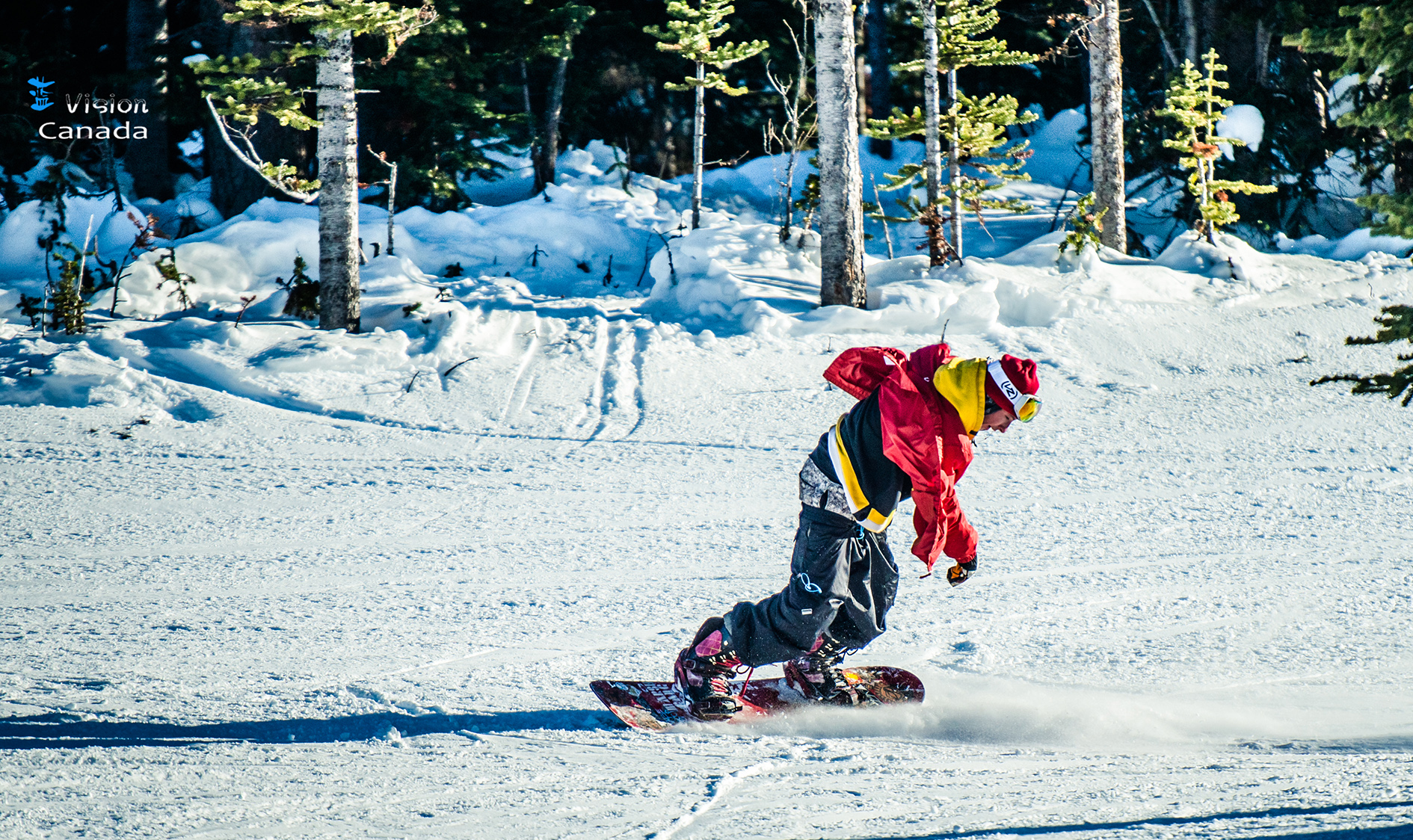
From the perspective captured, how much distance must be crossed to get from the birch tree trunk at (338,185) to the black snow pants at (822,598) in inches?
286

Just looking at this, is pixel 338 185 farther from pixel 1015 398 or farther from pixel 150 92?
pixel 1015 398

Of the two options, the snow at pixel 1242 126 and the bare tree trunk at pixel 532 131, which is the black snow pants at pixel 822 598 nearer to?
the snow at pixel 1242 126

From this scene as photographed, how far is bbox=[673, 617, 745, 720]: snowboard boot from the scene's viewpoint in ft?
13.9

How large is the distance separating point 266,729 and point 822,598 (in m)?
2.12

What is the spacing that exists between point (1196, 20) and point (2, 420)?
624 inches

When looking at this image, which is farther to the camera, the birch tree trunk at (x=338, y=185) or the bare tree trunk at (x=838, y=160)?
the bare tree trunk at (x=838, y=160)

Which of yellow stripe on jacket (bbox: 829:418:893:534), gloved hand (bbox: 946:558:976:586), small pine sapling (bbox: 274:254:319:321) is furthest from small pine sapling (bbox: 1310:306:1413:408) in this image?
small pine sapling (bbox: 274:254:319:321)

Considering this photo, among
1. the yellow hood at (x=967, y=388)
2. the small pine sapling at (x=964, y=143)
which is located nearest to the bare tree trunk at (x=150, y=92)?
the small pine sapling at (x=964, y=143)

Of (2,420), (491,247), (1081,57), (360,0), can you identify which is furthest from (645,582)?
(1081,57)

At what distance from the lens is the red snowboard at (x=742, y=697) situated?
4082 mm

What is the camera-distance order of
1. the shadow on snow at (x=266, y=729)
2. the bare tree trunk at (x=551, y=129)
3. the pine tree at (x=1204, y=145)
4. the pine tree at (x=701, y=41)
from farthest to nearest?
1. the bare tree trunk at (x=551, y=129)
2. the pine tree at (x=701, y=41)
3. the pine tree at (x=1204, y=145)
4. the shadow on snow at (x=266, y=729)

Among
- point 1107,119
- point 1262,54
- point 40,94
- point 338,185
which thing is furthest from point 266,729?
point 1262,54

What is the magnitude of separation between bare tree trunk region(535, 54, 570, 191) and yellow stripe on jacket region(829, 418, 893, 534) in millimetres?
12323

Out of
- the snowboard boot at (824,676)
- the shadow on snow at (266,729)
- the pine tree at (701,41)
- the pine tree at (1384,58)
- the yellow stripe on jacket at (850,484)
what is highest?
the pine tree at (701,41)
